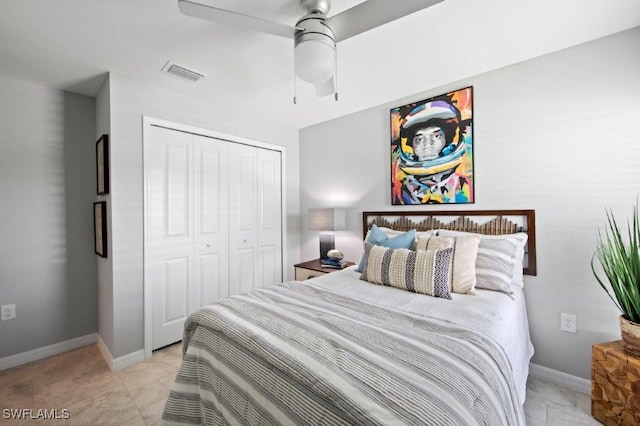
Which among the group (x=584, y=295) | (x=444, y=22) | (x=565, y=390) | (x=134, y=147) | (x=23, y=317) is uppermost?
(x=444, y=22)

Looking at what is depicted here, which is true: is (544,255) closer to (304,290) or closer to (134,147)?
(304,290)

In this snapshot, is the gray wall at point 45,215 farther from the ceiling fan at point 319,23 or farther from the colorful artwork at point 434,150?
the colorful artwork at point 434,150

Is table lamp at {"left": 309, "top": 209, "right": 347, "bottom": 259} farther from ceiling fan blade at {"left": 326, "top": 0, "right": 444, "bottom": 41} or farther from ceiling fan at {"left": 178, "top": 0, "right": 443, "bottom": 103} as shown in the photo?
ceiling fan blade at {"left": 326, "top": 0, "right": 444, "bottom": 41}

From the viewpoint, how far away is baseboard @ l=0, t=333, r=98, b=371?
7.55 feet

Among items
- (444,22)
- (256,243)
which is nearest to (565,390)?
(444,22)

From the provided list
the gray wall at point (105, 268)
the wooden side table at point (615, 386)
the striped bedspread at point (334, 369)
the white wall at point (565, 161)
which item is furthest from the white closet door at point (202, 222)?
the wooden side table at point (615, 386)

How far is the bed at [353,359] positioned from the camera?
822 mm

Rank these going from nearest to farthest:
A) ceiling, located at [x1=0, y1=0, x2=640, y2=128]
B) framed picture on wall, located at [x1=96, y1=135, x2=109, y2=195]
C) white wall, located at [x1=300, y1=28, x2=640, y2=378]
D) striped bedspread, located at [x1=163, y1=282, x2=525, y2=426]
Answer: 1. striped bedspread, located at [x1=163, y1=282, x2=525, y2=426]
2. ceiling, located at [x1=0, y1=0, x2=640, y2=128]
3. white wall, located at [x1=300, y1=28, x2=640, y2=378]
4. framed picture on wall, located at [x1=96, y1=135, x2=109, y2=195]

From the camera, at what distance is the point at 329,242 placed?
333cm

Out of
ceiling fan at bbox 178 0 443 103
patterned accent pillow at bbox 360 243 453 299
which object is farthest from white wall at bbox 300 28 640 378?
ceiling fan at bbox 178 0 443 103

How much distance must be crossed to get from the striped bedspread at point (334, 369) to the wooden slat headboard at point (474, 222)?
1.34 m

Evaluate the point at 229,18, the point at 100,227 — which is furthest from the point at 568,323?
the point at 100,227

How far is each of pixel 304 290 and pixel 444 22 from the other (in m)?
1.92

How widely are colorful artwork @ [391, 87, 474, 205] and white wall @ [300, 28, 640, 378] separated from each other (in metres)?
0.09
